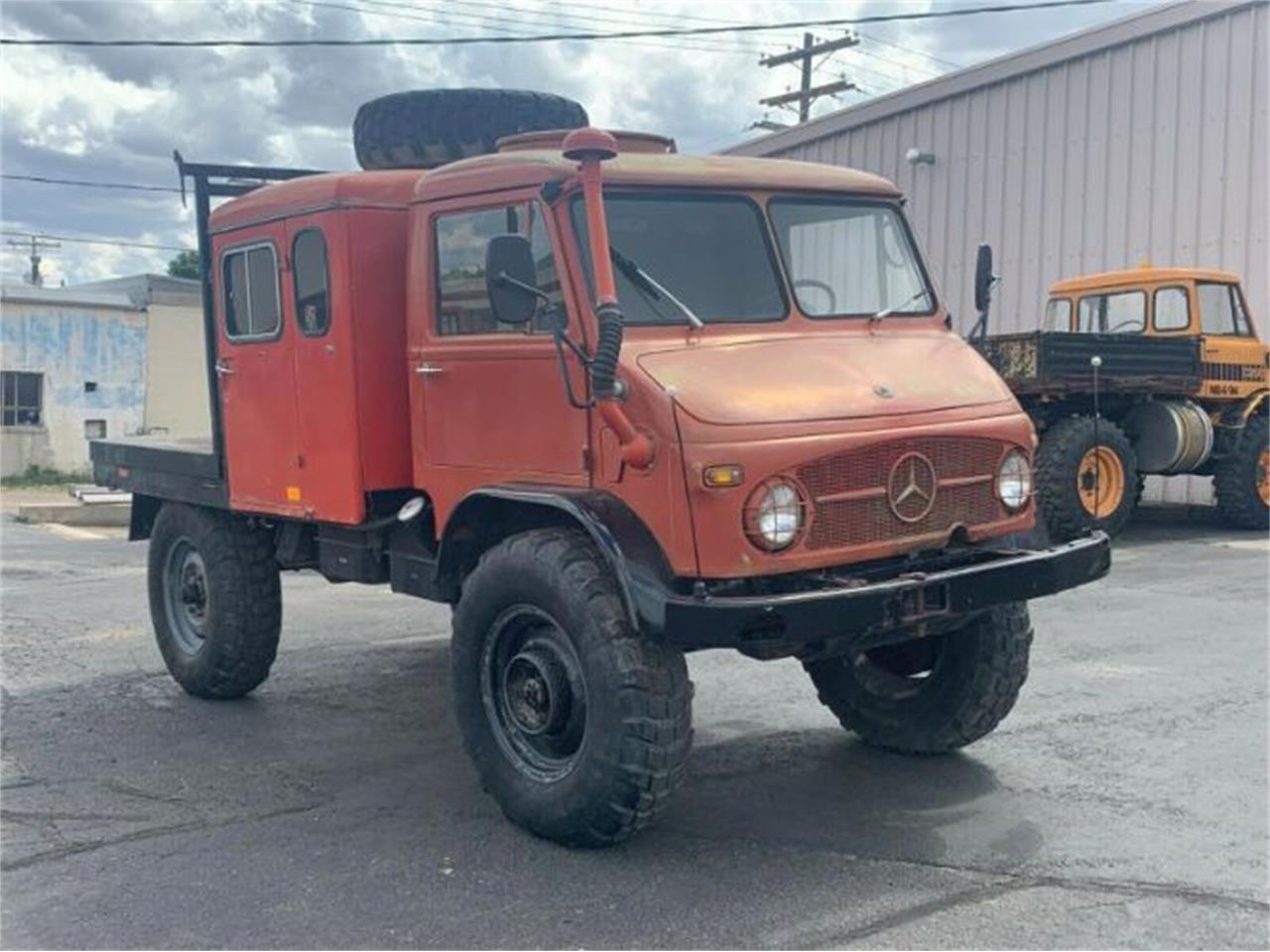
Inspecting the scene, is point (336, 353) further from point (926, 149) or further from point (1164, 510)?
point (926, 149)

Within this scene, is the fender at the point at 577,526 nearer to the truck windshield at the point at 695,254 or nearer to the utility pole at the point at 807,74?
the truck windshield at the point at 695,254

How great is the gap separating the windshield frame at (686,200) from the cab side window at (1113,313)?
421 inches

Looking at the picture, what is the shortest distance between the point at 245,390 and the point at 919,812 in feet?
12.9

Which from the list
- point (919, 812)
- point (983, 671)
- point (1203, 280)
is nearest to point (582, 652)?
point (919, 812)

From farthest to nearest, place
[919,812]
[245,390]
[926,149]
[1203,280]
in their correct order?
[926,149] → [1203,280] → [245,390] → [919,812]

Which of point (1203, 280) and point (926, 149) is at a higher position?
point (926, 149)

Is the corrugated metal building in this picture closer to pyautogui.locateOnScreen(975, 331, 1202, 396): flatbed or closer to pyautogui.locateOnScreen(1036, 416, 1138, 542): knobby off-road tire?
pyautogui.locateOnScreen(975, 331, 1202, 396): flatbed

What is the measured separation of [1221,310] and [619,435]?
12.8 metres

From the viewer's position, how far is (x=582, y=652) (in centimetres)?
476

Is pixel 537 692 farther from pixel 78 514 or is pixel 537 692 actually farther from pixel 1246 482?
pixel 78 514

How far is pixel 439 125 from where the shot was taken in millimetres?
6703

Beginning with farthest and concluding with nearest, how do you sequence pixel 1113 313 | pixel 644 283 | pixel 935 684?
pixel 1113 313, pixel 935 684, pixel 644 283

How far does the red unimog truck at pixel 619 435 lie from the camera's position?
15.3 feet

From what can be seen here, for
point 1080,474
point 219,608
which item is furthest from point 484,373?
point 1080,474
